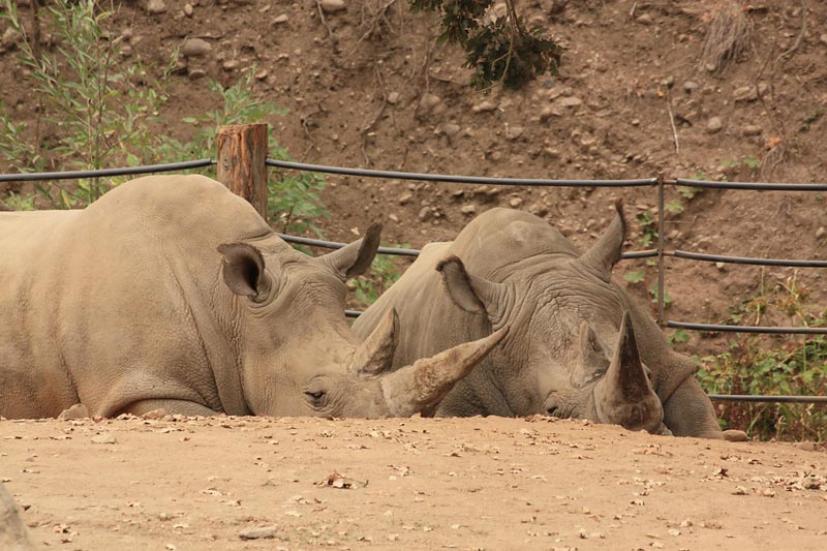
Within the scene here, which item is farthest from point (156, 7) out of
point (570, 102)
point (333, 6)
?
point (570, 102)

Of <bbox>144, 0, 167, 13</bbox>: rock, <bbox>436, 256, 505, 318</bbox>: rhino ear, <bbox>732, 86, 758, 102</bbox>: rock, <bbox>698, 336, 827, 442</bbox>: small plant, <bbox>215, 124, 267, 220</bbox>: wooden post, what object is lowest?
<bbox>698, 336, 827, 442</bbox>: small plant

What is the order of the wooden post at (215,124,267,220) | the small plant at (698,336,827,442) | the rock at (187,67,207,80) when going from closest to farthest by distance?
the wooden post at (215,124,267,220), the small plant at (698,336,827,442), the rock at (187,67,207,80)

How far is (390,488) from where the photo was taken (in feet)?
16.1

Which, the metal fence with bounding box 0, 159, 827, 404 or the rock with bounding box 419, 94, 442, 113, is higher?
the rock with bounding box 419, 94, 442, 113

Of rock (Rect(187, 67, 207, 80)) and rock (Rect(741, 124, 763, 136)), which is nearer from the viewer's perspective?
rock (Rect(741, 124, 763, 136))

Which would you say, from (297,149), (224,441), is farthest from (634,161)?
(224,441)

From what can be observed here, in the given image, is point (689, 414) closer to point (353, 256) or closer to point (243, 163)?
point (353, 256)

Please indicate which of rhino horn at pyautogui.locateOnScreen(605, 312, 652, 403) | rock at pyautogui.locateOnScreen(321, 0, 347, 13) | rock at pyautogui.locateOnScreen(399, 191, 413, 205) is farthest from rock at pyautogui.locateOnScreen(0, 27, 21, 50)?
rhino horn at pyautogui.locateOnScreen(605, 312, 652, 403)

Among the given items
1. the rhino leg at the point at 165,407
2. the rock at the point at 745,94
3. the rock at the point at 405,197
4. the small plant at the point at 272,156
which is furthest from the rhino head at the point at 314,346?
the rock at the point at 745,94

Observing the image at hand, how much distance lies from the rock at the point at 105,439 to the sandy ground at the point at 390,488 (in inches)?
0.9

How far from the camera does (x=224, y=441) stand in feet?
18.2

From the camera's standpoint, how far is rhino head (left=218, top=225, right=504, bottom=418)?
6.64 metres

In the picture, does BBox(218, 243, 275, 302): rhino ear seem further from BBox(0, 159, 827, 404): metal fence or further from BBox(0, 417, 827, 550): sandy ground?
BBox(0, 159, 827, 404): metal fence

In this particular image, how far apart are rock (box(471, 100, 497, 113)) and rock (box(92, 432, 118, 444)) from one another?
9.62m
